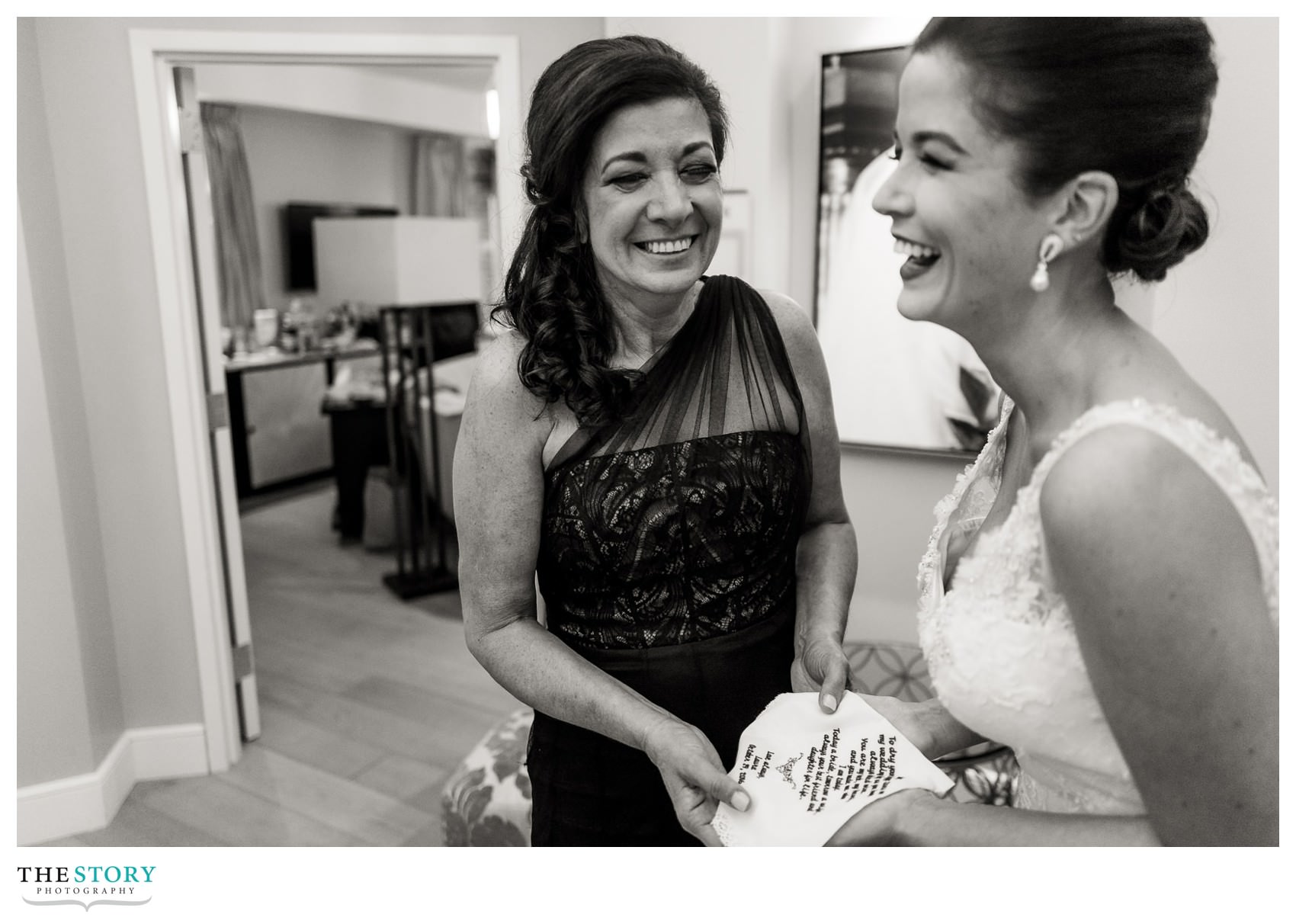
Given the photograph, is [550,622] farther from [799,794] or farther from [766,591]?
[799,794]

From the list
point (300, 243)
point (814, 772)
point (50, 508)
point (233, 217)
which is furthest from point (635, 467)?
point (300, 243)

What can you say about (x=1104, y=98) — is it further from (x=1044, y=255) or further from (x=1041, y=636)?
(x=1041, y=636)

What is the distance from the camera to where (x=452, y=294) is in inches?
243

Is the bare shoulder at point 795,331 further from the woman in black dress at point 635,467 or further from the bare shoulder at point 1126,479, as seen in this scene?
the bare shoulder at point 1126,479

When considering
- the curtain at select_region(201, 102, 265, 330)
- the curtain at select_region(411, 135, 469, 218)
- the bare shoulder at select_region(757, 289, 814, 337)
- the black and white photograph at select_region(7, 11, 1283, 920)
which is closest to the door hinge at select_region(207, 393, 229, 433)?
the black and white photograph at select_region(7, 11, 1283, 920)

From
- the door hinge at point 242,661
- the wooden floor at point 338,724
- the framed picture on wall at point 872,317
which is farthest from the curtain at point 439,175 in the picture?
the framed picture on wall at point 872,317

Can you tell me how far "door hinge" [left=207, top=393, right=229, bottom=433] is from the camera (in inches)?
105

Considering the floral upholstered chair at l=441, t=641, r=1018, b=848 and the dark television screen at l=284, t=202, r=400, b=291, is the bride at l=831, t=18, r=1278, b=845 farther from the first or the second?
the dark television screen at l=284, t=202, r=400, b=291

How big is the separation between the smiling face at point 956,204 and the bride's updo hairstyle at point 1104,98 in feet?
0.04

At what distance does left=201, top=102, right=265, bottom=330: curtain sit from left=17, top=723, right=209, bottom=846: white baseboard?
422 centimetres

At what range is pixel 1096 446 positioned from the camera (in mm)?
696

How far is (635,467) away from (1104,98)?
2.19 ft

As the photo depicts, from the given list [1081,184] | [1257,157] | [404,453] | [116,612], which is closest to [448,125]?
[404,453]

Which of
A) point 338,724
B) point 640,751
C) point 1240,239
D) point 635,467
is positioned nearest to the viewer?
point 635,467
